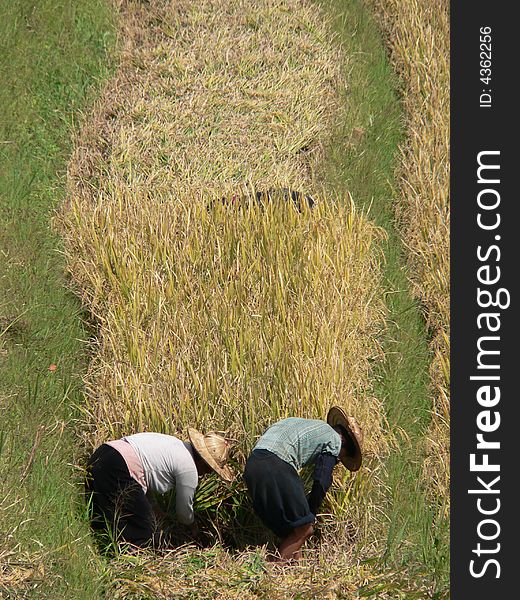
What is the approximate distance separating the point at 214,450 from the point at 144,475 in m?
0.38

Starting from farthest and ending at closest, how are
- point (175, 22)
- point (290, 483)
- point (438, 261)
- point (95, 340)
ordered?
point (175, 22) → point (438, 261) → point (95, 340) → point (290, 483)

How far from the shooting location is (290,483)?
5.95 m

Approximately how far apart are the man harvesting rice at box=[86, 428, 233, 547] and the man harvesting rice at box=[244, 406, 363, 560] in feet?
0.75

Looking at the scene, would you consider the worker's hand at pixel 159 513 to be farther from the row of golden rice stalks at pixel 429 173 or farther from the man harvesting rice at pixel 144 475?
the row of golden rice stalks at pixel 429 173

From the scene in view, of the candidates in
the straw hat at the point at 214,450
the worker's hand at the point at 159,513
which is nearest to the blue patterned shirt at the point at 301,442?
the straw hat at the point at 214,450

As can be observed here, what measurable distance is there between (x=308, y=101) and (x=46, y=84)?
7.87 ft

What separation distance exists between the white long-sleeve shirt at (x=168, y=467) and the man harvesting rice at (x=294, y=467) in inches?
12.2

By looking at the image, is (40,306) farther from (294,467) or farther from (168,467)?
(294,467)

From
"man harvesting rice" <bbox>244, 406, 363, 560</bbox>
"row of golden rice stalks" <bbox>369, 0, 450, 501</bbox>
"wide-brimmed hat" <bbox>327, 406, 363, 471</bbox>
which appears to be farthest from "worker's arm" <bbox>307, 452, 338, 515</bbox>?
"row of golden rice stalks" <bbox>369, 0, 450, 501</bbox>

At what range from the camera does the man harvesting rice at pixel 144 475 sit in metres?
5.94

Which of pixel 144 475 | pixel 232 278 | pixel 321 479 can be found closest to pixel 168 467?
pixel 144 475

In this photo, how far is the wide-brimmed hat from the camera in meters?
6.15

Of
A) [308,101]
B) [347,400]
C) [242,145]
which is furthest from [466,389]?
[308,101]

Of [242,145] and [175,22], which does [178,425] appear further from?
[175,22]
